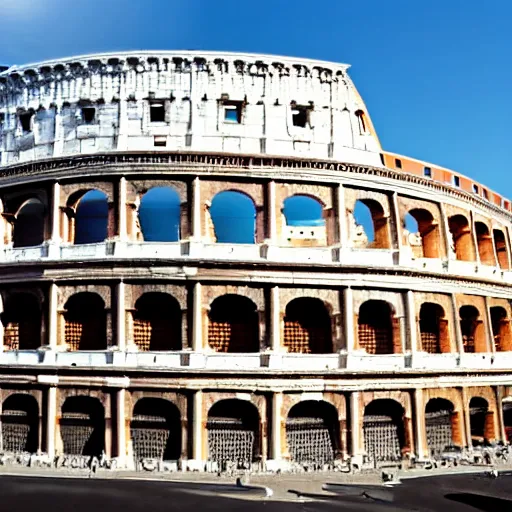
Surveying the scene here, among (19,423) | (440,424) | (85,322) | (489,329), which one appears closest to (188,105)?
(85,322)

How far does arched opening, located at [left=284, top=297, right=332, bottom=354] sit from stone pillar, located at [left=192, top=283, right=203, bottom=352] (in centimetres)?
281

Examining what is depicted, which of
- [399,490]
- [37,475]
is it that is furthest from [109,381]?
[399,490]

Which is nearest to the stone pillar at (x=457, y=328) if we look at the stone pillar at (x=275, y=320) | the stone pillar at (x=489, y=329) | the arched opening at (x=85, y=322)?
the stone pillar at (x=489, y=329)

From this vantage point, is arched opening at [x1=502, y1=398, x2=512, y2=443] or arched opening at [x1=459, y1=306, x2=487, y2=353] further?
arched opening at [x1=502, y1=398, x2=512, y2=443]

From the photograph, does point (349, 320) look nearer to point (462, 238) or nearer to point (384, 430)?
point (384, 430)

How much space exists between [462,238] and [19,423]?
16735mm

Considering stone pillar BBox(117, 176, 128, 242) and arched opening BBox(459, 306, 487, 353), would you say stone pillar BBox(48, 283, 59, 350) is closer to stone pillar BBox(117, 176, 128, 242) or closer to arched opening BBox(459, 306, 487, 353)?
stone pillar BBox(117, 176, 128, 242)

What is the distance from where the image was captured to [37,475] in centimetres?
1841

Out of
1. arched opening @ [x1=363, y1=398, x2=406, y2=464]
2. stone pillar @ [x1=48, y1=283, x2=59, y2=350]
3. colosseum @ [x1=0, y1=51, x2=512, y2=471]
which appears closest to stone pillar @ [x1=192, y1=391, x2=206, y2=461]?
colosseum @ [x1=0, y1=51, x2=512, y2=471]

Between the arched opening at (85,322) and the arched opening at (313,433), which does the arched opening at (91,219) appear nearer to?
the arched opening at (85,322)

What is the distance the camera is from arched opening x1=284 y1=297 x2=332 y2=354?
20.8 metres

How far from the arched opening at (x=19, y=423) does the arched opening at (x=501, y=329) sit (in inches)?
674

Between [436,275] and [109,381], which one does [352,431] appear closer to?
[436,275]

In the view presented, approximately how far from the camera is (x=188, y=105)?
2119 cm
